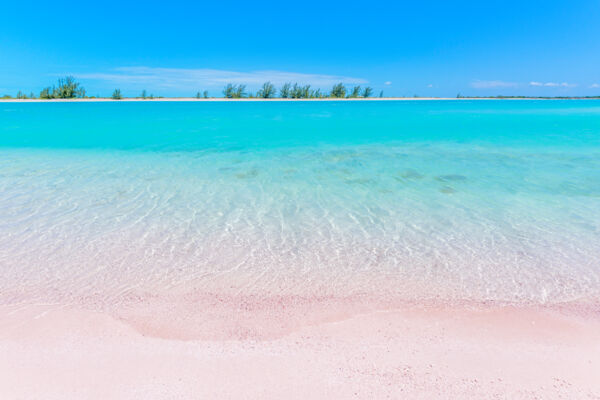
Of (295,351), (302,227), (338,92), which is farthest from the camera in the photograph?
(338,92)

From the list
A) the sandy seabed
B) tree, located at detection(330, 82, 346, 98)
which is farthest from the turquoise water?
tree, located at detection(330, 82, 346, 98)

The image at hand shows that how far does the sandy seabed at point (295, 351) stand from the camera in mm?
1981

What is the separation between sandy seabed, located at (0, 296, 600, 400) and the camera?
6.50 ft

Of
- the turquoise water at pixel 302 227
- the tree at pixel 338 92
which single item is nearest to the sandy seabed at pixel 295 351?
the turquoise water at pixel 302 227

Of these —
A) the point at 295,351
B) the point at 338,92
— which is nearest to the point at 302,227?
the point at 295,351

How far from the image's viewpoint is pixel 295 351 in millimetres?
2324

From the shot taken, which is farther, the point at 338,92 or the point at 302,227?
the point at 338,92

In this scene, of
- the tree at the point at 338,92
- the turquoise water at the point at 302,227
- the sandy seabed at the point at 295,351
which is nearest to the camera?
the sandy seabed at the point at 295,351

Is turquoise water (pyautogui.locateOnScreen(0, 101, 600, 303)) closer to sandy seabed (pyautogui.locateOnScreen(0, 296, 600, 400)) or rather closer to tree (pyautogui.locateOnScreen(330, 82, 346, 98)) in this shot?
sandy seabed (pyautogui.locateOnScreen(0, 296, 600, 400))

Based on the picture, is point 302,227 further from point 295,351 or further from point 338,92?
point 338,92

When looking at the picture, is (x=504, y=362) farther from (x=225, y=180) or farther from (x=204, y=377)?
(x=225, y=180)

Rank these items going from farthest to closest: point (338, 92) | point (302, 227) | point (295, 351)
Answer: point (338, 92), point (302, 227), point (295, 351)

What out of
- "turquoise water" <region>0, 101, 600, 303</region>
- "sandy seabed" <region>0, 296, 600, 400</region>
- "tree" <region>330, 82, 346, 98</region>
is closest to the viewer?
"sandy seabed" <region>0, 296, 600, 400</region>

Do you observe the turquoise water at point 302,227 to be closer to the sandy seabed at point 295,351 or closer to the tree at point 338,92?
the sandy seabed at point 295,351
